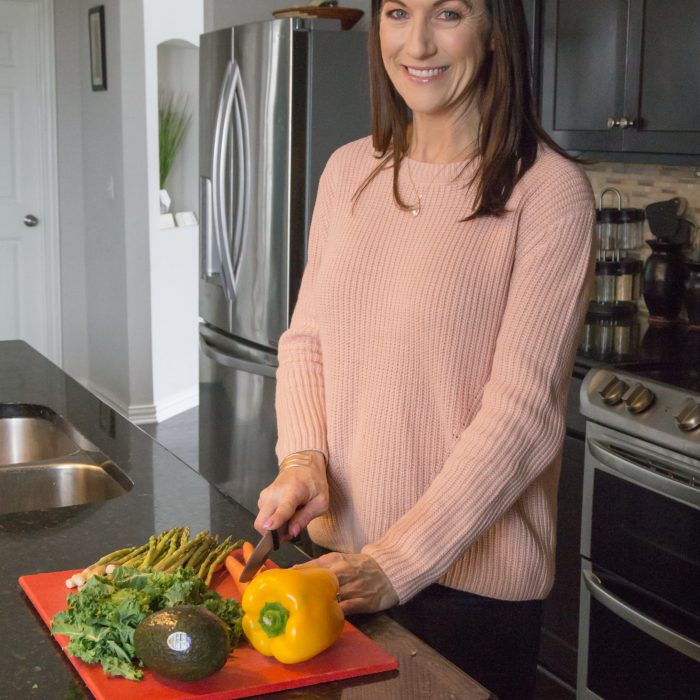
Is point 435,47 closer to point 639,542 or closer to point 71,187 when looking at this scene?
point 639,542

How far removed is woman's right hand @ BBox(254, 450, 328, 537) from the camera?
1.55m

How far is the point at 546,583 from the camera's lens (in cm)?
167

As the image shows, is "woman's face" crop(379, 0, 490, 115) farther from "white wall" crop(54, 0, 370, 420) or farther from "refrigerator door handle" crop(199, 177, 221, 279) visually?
"white wall" crop(54, 0, 370, 420)

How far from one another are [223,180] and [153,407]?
2378 millimetres

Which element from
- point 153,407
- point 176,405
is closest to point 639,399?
point 153,407

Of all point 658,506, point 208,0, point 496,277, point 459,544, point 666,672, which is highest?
point 208,0

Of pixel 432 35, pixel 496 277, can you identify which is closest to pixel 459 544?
pixel 496 277

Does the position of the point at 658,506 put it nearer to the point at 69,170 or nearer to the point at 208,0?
the point at 208,0

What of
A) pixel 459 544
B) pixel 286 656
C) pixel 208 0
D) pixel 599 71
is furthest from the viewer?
pixel 208 0

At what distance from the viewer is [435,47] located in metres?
1.59

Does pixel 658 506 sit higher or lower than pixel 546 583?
lower

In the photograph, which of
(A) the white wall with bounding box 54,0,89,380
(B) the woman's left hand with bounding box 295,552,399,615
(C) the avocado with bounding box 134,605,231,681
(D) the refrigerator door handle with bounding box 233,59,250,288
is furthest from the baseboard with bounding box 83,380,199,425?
(C) the avocado with bounding box 134,605,231,681

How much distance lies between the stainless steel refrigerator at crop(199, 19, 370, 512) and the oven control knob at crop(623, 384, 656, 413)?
1.50m

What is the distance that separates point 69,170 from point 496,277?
5.34 metres
